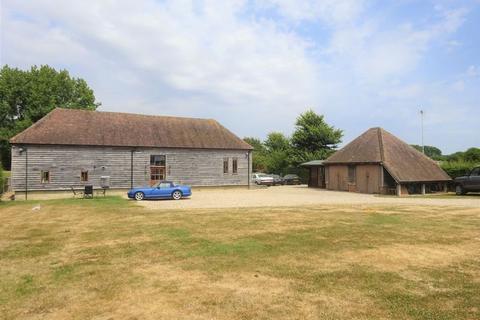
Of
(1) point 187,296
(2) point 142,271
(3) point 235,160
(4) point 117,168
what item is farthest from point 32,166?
(1) point 187,296

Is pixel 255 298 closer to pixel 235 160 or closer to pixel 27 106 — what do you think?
pixel 235 160

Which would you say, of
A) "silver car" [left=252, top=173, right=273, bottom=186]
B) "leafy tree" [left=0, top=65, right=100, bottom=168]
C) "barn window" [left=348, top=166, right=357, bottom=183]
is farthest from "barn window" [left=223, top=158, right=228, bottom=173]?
"leafy tree" [left=0, top=65, right=100, bottom=168]

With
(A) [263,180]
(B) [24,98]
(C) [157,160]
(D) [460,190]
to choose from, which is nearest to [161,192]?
(C) [157,160]

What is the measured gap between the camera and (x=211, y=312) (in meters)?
5.10

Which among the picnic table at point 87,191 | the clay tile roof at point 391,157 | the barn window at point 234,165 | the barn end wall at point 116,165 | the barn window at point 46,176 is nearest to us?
the picnic table at point 87,191

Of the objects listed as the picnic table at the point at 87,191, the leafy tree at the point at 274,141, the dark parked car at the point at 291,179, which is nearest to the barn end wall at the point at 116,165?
the picnic table at the point at 87,191

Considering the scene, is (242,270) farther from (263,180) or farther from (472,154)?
(472,154)

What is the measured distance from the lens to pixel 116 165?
30656 millimetres

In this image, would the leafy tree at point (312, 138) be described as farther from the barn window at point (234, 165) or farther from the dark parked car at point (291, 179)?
the barn window at point (234, 165)

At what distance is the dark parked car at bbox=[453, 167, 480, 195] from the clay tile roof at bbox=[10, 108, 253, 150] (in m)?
18.1

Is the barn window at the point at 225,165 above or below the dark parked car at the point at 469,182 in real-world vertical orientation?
above

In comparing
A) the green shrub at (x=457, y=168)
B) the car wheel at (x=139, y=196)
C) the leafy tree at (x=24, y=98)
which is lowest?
the car wheel at (x=139, y=196)

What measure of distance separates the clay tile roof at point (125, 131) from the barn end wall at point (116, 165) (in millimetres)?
534

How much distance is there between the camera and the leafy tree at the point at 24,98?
48469mm
